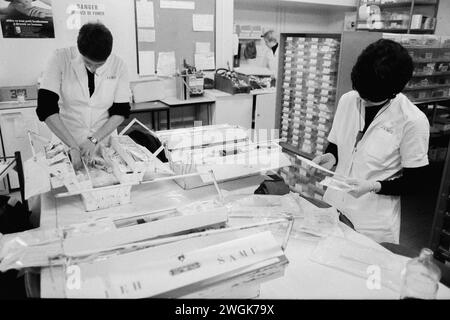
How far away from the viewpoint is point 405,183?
1.66m

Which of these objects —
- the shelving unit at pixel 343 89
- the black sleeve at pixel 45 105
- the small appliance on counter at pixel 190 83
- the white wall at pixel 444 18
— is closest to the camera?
the black sleeve at pixel 45 105

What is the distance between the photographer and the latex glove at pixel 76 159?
179 centimetres

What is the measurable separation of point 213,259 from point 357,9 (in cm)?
645

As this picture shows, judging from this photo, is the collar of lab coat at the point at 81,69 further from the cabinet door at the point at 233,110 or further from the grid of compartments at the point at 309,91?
the cabinet door at the point at 233,110

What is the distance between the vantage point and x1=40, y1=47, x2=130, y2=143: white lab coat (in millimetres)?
2225

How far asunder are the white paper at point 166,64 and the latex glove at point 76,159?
2.96m

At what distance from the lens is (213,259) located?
37.5 inches

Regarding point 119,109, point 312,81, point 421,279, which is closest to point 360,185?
point 421,279

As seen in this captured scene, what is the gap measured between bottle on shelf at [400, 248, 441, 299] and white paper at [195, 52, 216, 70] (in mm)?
4202

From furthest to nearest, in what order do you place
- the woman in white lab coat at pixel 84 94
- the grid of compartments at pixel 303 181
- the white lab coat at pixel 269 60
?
the white lab coat at pixel 269 60 → the grid of compartments at pixel 303 181 → the woman in white lab coat at pixel 84 94

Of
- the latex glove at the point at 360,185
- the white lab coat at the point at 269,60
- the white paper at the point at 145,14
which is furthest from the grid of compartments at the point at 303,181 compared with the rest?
the white lab coat at the point at 269,60

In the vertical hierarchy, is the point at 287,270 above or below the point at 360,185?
below

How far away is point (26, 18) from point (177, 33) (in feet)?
5.57

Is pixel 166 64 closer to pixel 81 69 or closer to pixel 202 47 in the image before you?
pixel 202 47
